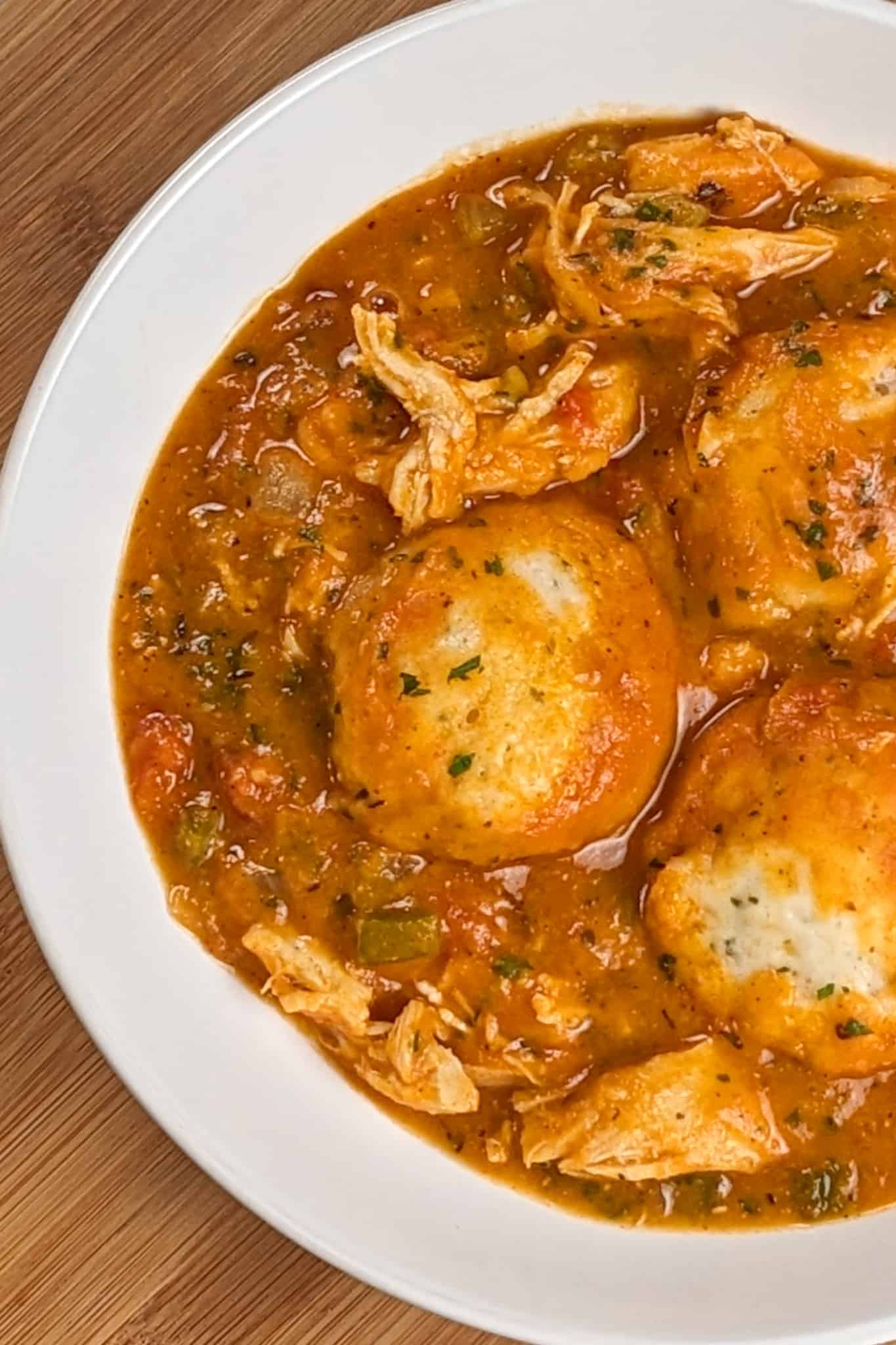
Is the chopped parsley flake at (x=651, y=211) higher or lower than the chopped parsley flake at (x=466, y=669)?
higher

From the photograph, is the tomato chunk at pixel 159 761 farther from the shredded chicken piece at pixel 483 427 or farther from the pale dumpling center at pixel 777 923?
the pale dumpling center at pixel 777 923

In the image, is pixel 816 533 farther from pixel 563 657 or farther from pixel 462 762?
pixel 462 762

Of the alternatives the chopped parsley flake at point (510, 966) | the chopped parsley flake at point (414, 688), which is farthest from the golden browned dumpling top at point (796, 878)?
the chopped parsley flake at point (414, 688)

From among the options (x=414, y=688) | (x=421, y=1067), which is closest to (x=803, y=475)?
(x=414, y=688)

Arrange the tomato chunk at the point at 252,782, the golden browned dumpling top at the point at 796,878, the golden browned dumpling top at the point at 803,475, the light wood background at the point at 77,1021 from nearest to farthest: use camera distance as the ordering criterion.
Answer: the golden browned dumpling top at the point at 796,878 → the golden browned dumpling top at the point at 803,475 → the tomato chunk at the point at 252,782 → the light wood background at the point at 77,1021

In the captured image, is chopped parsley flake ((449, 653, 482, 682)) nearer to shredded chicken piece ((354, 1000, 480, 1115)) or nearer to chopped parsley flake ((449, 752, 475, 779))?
chopped parsley flake ((449, 752, 475, 779))

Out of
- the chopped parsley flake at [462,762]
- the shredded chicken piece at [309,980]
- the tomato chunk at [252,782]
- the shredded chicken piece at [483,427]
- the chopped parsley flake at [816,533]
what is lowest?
the shredded chicken piece at [309,980]
